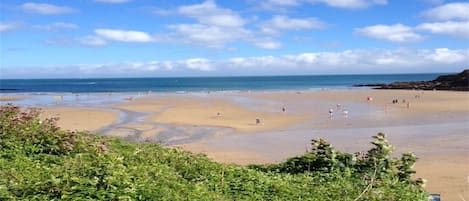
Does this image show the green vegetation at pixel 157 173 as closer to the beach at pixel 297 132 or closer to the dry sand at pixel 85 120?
the beach at pixel 297 132

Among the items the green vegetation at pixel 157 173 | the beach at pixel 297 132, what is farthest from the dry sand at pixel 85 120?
the green vegetation at pixel 157 173

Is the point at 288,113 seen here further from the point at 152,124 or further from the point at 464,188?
the point at 464,188

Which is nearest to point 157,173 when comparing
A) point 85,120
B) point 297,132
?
point 297,132

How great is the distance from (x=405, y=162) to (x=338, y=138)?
1457 centimetres

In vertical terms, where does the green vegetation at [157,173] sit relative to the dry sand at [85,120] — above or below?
above

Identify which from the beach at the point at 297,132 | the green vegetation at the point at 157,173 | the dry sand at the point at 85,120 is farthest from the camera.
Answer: the dry sand at the point at 85,120

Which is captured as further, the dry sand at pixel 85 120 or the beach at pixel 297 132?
the dry sand at pixel 85 120

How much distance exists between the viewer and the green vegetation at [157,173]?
5.18 m

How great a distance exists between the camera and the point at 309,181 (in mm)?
7246

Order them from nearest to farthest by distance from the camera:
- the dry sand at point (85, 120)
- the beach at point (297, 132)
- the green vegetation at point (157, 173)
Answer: the green vegetation at point (157, 173), the beach at point (297, 132), the dry sand at point (85, 120)

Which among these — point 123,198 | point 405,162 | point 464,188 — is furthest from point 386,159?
point 464,188

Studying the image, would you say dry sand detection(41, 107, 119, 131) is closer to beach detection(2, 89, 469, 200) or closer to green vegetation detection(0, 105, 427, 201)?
beach detection(2, 89, 469, 200)

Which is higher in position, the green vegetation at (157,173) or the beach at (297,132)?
the green vegetation at (157,173)

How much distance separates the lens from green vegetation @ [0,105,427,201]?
5176 mm
